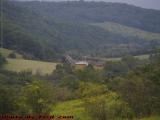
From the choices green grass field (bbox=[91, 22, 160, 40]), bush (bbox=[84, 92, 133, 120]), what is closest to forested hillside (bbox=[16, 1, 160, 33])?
green grass field (bbox=[91, 22, 160, 40])

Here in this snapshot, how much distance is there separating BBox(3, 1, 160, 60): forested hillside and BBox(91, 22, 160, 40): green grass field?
90.3 inches

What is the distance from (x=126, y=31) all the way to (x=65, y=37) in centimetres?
3999

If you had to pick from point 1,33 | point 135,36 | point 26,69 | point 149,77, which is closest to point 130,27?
point 135,36

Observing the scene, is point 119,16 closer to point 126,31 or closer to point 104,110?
point 126,31

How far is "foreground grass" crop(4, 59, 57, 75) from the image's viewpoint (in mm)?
73594

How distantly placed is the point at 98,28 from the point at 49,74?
312 feet

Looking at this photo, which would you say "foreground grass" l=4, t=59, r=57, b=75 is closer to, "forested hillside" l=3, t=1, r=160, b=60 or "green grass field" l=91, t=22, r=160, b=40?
"forested hillside" l=3, t=1, r=160, b=60

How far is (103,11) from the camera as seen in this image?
650ft

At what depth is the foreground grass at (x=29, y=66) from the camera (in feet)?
241

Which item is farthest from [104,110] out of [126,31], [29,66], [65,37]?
[126,31]

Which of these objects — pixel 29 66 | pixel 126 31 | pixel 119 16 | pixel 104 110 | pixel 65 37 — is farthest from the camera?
pixel 119 16

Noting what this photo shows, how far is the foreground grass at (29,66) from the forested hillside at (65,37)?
10.0 meters

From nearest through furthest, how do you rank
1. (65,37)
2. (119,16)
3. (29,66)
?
(29,66), (65,37), (119,16)

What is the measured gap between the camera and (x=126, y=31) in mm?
171500
